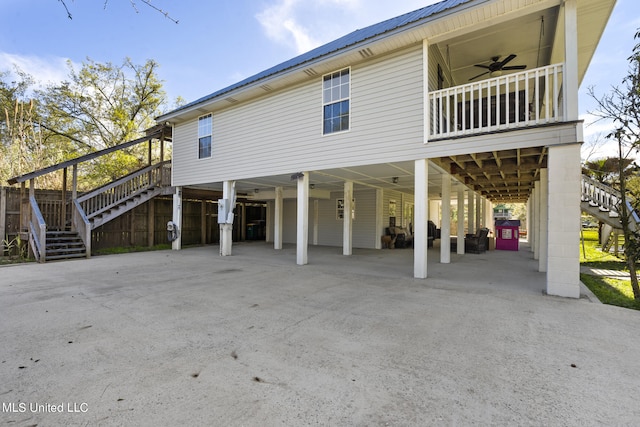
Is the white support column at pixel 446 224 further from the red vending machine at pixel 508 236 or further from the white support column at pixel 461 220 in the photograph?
the red vending machine at pixel 508 236

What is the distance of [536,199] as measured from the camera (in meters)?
9.71

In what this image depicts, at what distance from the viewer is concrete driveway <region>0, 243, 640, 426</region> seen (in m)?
1.93

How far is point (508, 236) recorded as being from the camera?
12.5m

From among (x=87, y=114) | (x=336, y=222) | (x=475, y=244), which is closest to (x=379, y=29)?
(x=336, y=222)

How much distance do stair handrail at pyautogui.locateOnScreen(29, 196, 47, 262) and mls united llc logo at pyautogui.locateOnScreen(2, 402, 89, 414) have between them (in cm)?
853

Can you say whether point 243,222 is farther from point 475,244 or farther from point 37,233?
point 475,244

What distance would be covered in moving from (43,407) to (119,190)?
35.5 ft

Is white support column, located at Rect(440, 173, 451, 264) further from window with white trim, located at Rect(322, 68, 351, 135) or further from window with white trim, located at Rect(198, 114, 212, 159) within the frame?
window with white trim, located at Rect(198, 114, 212, 159)

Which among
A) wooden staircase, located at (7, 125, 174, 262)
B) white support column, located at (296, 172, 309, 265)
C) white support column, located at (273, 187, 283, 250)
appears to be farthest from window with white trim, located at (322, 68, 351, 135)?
wooden staircase, located at (7, 125, 174, 262)

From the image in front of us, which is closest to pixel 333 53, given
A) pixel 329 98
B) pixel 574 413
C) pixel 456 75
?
pixel 329 98

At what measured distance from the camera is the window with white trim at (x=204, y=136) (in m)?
10.4

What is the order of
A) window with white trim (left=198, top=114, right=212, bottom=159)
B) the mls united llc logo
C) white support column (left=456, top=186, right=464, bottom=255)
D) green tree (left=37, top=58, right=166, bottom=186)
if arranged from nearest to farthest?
the mls united llc logo → white support column (left=456, top=186, right=464, bottom=255) → window with white trim (left=198, top=114, right=212, bottom=159) → green tree (left=37, top=58, right=166, bottom=186)

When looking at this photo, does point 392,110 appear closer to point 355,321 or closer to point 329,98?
point 329,98

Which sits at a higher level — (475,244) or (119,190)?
(119,190)
